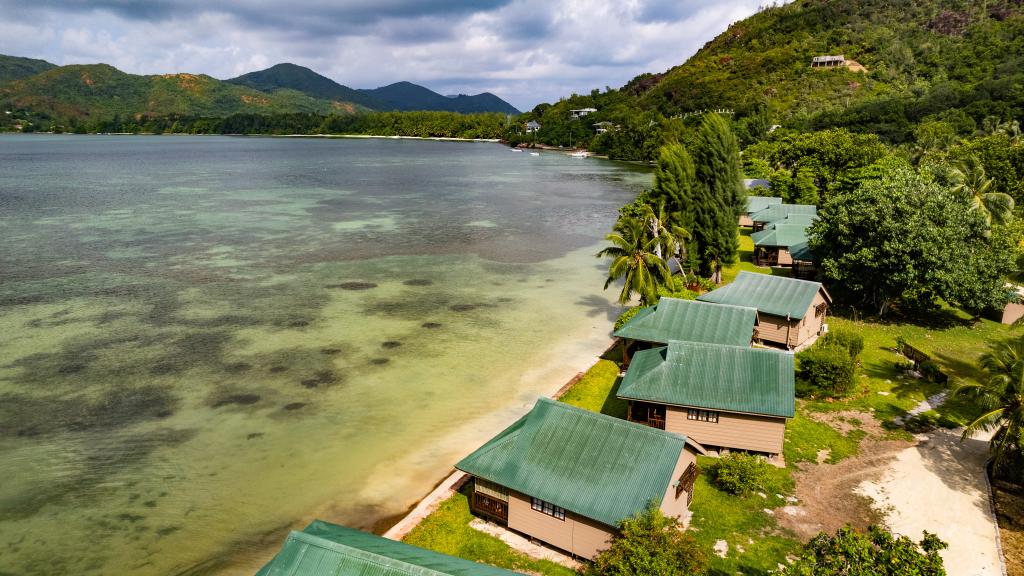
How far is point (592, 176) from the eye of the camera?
142375mm

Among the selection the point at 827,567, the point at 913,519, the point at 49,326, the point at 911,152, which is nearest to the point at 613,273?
the point at 913,519

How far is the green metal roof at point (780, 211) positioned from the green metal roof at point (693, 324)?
35.8 m

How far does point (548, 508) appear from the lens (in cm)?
1961

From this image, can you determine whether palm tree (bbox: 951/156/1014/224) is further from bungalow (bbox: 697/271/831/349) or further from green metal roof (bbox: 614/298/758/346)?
green metal roof (bbox: 614/298/758/346)

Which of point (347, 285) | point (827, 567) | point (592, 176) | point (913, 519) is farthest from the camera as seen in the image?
point (592, 176)

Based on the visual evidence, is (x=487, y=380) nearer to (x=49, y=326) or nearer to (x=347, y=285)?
(x=347, y=285)

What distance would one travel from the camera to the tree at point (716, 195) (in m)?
48.7

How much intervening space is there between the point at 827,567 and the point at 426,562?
9588 mm

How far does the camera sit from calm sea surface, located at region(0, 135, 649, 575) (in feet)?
75.4

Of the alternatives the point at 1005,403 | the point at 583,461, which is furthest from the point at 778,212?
the point at 583,461

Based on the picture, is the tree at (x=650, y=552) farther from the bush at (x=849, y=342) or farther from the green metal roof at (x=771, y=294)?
the green metal roof at (x=771, y=294)

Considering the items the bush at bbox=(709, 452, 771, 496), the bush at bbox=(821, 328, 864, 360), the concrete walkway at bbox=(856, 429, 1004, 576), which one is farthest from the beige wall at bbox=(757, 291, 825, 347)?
the bush at bbox=(709, 452, 771, 496)

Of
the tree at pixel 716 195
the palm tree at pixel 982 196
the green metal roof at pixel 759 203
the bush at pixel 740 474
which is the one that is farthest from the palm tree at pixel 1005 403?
the green metal roof at pixel 759 203

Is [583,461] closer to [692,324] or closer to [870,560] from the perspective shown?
[870,560]
